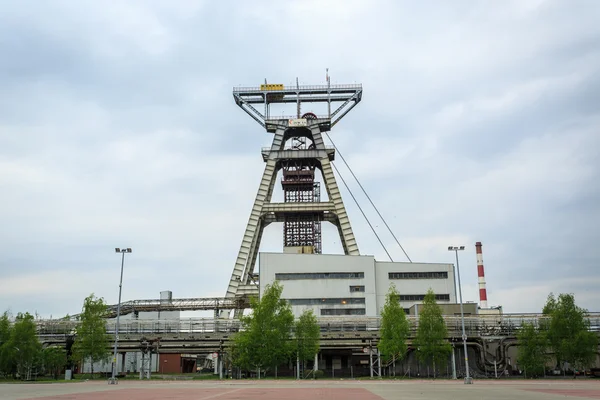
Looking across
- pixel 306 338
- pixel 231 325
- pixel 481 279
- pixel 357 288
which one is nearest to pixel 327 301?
pixel 357 288

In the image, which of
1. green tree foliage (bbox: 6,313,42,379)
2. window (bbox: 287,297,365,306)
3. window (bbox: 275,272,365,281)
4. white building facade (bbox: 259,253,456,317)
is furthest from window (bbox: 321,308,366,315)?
green tree foliage (bbox: 6,313,42,379)

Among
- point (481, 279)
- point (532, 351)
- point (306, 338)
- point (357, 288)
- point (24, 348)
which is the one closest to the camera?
point (24, 348)

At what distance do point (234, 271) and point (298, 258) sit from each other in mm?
12796

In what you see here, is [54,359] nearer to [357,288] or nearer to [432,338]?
[432,338]

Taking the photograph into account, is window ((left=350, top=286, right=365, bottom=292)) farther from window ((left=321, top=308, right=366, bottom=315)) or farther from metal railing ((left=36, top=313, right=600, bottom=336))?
metal railing ((left=36, top=313, right=600, bottom=336))

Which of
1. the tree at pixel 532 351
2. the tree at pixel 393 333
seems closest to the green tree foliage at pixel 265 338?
the tree at pixel 393 333

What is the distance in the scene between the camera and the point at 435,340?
52.4m

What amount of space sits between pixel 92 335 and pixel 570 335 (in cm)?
4644

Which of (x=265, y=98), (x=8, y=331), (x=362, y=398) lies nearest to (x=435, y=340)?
(x=362, y=398)

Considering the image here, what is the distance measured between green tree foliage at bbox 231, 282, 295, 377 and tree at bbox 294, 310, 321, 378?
781 mm

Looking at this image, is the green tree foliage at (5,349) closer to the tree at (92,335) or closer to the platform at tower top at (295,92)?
the tree at (92,335)

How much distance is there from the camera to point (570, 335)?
174 ft

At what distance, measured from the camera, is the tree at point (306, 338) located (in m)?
51.9

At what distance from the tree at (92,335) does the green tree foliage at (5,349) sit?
6.06m
